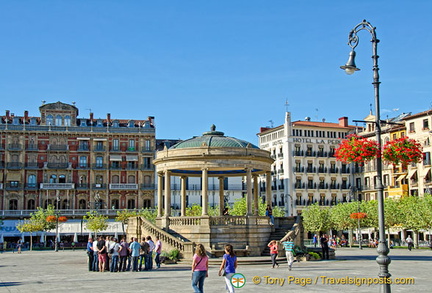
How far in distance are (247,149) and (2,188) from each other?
53265mm

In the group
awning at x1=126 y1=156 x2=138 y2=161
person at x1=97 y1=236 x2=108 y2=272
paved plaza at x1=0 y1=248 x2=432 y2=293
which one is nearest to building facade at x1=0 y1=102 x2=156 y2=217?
awning at x1=126 y1=156 x2=138 y2=161

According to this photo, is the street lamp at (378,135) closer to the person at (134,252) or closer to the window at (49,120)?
the person at (134,252)

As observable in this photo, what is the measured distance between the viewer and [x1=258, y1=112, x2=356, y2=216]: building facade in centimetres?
8769

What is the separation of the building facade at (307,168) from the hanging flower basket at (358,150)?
6884 centimetres

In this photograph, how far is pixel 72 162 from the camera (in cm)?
8094

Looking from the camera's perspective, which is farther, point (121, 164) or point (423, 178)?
point (121, 164)

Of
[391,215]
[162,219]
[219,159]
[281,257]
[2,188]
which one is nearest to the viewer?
[281,257]

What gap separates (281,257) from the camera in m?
31.2

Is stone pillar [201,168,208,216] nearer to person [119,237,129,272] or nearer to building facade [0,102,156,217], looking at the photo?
person [119,237,129,272]

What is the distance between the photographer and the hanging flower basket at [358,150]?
57.5ft

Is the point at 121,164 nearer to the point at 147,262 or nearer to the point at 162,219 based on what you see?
the point at 162,219

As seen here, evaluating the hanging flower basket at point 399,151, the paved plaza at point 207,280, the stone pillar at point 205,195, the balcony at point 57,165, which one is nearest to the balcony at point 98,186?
the balcony at point 57,165

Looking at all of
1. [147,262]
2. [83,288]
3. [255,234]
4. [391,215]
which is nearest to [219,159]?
[255,234]

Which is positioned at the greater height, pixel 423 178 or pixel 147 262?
pixel 423 178
